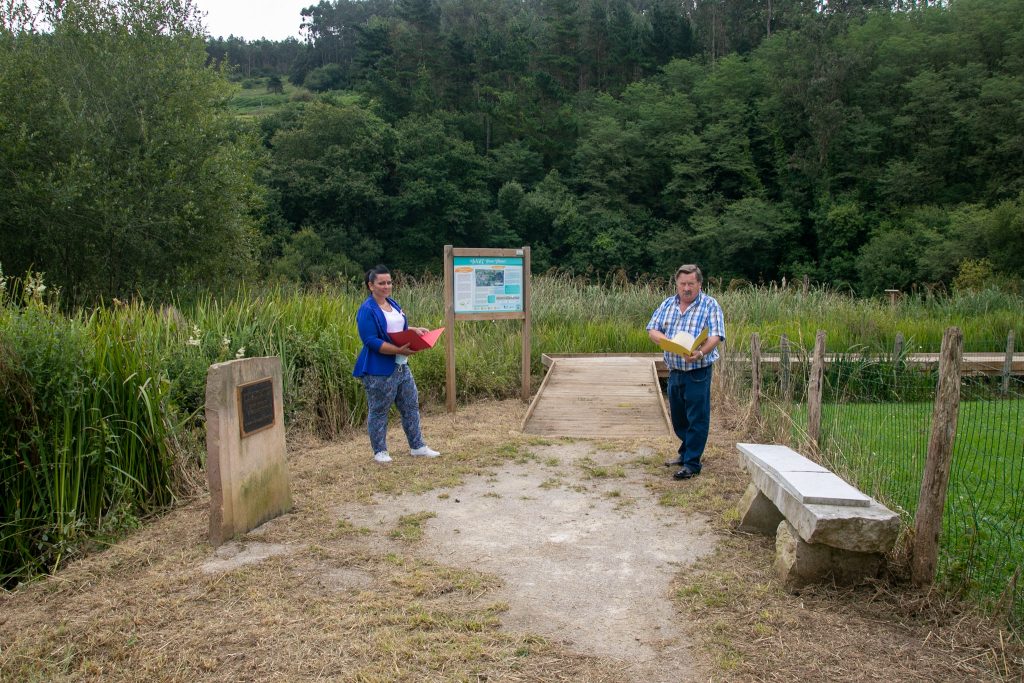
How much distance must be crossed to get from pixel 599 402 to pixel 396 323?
3.32 m

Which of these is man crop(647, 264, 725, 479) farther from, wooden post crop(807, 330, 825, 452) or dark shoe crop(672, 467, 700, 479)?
wooden post crop(807, 330, 825, 452)

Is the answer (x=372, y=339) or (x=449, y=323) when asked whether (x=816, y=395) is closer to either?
(x=372, y=339)

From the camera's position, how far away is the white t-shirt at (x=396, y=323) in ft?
21.4

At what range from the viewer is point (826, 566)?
3990mm

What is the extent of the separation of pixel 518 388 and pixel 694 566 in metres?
6.43

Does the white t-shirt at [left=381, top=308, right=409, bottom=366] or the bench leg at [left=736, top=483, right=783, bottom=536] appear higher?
the white t-shirt at [left=381, top=308, right=409, bottom=366]

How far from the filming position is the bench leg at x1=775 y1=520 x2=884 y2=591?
13.0 ft

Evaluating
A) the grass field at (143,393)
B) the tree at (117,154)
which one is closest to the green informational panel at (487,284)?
the grass field at (143,393)

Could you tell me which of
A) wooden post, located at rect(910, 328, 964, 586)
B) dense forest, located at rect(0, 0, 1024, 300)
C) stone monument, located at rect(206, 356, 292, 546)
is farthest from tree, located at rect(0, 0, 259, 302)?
wooden post, located at rect(910, 328, 964, 586)

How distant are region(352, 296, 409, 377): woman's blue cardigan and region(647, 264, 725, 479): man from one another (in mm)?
2095

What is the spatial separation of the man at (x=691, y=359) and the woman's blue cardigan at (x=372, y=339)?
6.87ft

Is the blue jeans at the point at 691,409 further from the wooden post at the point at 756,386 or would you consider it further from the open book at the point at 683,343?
the wooden post at the point at 756,386

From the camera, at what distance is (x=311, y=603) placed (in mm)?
3936

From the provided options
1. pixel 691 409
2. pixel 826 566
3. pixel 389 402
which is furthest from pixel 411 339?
pixel 826 566
